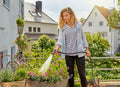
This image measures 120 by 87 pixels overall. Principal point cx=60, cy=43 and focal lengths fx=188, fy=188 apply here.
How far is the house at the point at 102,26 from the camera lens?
28.0 metres

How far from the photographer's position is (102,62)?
14.5 metres

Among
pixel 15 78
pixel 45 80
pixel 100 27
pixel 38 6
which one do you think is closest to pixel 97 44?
pixel 15 78

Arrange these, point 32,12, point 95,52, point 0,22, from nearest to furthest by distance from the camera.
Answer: point 0,22
point 95,52
point 32,12

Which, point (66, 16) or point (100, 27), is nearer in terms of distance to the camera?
point (66, 16)

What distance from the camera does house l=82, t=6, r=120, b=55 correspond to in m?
28.0

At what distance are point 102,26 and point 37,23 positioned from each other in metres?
10.1

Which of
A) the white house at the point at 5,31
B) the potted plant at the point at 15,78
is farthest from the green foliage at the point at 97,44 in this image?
the potted plant at the point at 15,78

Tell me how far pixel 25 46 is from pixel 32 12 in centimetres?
1916

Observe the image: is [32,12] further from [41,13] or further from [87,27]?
[87,27]

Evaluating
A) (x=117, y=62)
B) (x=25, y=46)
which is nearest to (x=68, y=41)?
(x=25, y=46)

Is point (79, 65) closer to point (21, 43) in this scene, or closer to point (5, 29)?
point (5, 29)

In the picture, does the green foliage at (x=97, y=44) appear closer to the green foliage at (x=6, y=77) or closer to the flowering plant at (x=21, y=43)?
the flowering plant at (x=21, y=43)

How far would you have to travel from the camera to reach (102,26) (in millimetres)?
28562

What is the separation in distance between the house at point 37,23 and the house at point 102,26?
606cm
